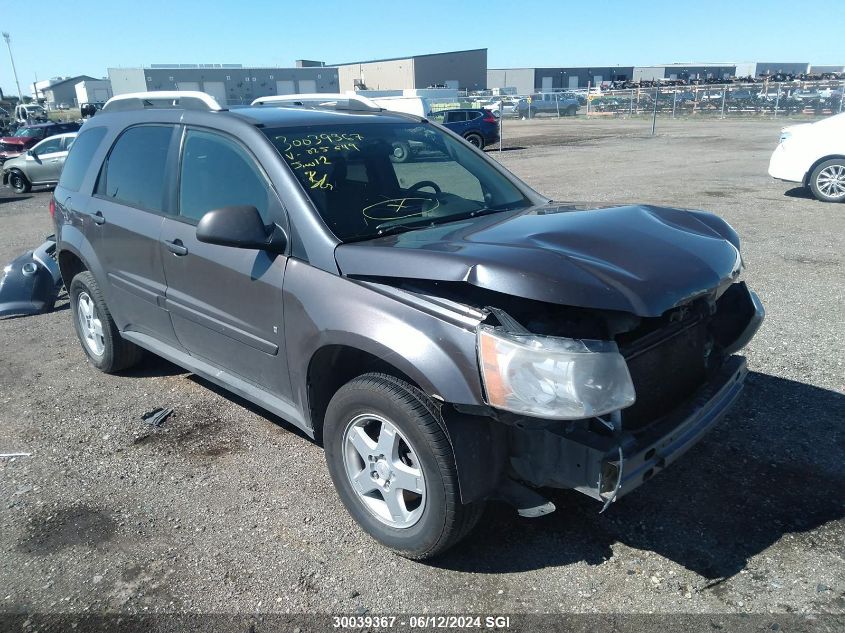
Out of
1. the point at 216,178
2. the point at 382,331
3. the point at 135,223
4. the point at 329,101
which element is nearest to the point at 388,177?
Answer: the point at 216,178

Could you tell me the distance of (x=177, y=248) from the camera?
3.78m

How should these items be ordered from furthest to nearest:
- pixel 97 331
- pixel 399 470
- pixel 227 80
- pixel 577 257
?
pixel 227 80, pixel 97 331, pixel 399 470, pixel 577 257

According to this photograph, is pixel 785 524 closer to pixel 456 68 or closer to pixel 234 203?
pixel 234 203

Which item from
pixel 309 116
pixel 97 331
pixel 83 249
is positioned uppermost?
pixel 309 116

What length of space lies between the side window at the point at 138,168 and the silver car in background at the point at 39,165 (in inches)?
661

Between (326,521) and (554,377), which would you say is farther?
(326,521)

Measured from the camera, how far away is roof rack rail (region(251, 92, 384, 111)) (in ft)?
14.9

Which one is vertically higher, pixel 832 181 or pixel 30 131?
pixel 30 131

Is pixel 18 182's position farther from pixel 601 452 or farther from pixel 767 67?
pixel 767 67

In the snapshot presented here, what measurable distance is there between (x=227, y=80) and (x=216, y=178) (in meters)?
72.7

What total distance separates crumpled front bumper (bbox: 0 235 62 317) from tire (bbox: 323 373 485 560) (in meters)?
5.24

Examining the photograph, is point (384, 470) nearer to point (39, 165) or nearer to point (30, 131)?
point (39, 165)

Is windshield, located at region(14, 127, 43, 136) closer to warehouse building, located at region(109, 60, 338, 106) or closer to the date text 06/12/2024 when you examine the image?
the date text 06/12/2024

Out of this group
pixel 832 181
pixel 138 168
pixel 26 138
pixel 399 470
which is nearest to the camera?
pixel 399 470
